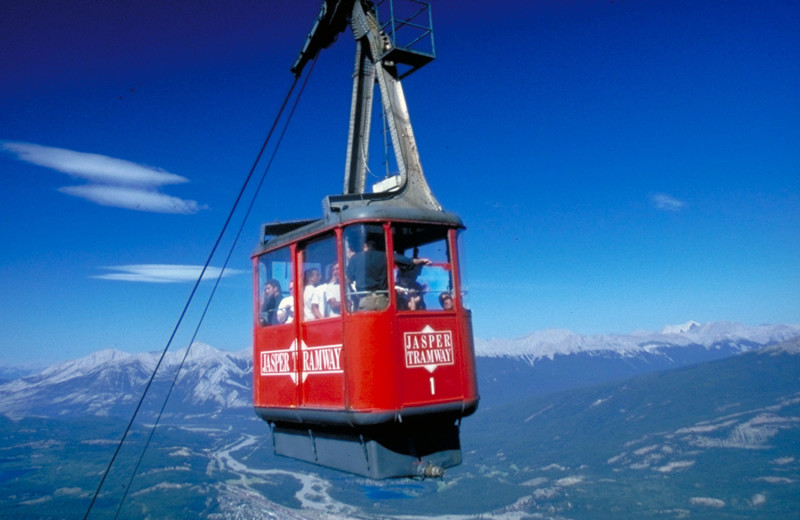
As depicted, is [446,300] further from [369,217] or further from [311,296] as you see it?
[311,296]

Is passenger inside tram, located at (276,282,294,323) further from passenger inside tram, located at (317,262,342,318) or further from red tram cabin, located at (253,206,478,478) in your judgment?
passenger inside tram, located at (317,262,342,318)

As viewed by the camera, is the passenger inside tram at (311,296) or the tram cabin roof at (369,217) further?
the passenger inside tram at (311,296)

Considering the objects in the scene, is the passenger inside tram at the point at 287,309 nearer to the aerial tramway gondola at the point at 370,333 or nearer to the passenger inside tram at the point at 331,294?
the aerial tramway gondola at the point at 370,333

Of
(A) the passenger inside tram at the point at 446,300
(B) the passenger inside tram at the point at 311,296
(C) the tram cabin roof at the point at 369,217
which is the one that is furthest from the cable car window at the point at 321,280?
(A) the passenger inside tram at the point at 446,300

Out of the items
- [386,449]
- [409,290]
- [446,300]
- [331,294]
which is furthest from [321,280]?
[386,449]

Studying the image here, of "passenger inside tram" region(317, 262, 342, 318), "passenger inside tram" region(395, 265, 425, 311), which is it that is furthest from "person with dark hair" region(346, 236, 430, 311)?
"passenger inside tram" region(317, 262, 342, 318)
